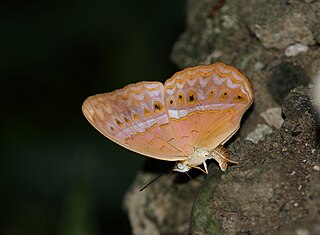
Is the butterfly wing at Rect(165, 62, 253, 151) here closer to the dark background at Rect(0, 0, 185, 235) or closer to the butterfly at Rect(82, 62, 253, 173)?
the butterfly at Rect(82, 62, 253, 173)

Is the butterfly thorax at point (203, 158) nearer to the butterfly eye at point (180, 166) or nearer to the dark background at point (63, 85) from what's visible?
the butterfly eye at point (180, 166)

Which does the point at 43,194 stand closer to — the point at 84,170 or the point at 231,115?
the point at 84,170

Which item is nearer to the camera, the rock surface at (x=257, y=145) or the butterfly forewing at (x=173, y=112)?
the rock surface at (x=257, y=145)

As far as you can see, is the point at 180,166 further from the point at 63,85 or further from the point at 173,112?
the point at 63,85

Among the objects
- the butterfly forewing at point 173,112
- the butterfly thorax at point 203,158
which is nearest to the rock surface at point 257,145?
the butterfly thorax at point 203,158

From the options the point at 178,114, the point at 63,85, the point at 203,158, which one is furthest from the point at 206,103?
the point at 63,85

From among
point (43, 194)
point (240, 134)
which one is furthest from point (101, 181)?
point (240, 134)
